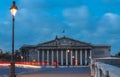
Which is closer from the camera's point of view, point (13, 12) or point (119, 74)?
point (119, 74)

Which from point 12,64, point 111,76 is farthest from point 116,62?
point 111,76

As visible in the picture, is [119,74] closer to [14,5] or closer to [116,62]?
[14,5]

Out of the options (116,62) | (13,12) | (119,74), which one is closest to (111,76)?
(119,74)

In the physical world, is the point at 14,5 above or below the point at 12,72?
above

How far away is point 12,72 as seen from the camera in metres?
24.7

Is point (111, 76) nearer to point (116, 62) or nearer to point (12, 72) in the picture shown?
point (12, 72)

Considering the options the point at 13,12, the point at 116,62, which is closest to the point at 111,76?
the point at 13,12

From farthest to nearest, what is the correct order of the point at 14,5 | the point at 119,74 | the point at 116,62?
the point at 116,62 → the point at 14,5 → the point at 119,74

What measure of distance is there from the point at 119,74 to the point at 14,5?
1573 centimetres

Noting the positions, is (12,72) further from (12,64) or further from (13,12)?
(13,12)

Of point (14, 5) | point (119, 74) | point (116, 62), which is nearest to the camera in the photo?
point (119, 74)

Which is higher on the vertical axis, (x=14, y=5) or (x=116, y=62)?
A: (x=14, y=5)

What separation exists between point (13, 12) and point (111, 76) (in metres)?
15.7

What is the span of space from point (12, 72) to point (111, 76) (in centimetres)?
1624
